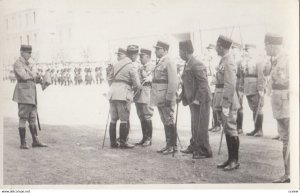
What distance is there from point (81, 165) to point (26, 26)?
154 cm

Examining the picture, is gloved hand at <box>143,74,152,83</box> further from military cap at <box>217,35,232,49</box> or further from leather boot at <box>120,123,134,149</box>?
military cap at <box>217,35,232,49</box>

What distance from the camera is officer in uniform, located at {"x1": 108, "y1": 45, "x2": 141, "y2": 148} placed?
5598 millimetres

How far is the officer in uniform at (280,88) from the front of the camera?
540 centimetres

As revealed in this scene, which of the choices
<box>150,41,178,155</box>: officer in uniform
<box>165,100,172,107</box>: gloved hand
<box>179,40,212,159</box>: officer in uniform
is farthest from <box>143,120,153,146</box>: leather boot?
<box>179,40,212,159</box>: officer in uniform

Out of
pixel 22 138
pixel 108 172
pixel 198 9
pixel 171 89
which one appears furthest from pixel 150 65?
pixel 22 138

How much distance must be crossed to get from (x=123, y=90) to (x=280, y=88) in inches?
62.6

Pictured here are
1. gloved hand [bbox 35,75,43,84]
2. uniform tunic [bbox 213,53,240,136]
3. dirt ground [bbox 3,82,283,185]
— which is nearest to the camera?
uniform tunic [bbox 213,53,240,136]

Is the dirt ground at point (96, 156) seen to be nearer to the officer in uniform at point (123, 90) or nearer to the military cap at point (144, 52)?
the officer in uniform at point (123, 90)

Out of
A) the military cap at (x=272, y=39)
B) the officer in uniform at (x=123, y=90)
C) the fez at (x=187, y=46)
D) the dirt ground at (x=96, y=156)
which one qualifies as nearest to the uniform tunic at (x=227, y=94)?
the dirt ground at (x=96, y=156)

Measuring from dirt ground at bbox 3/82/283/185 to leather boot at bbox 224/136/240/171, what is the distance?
0.18 feet

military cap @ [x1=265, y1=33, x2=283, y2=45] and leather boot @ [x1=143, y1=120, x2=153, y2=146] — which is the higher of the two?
military cap @ [x1=265, y1=33, x2=283, y2=45]

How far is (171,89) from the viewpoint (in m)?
5.48

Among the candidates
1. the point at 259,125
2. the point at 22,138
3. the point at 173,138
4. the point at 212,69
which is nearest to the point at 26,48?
the point at 22,138

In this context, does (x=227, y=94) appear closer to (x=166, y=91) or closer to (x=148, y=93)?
(x=166, y=91)
